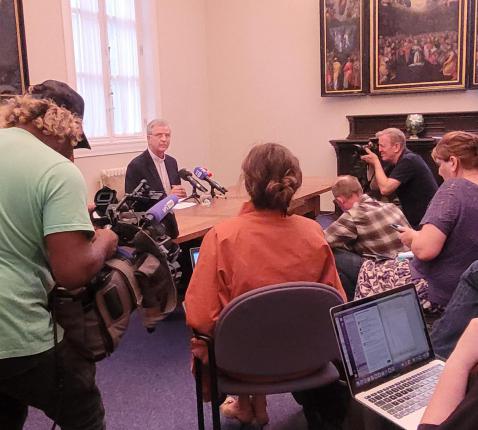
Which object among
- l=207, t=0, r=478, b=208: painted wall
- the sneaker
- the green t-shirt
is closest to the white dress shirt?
the sneaker

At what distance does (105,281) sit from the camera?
56.6 inches

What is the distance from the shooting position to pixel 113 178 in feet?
20.0

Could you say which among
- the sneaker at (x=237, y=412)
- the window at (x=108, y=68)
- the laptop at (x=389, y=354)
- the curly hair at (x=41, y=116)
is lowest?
the sneaker at (x=237, y=412)

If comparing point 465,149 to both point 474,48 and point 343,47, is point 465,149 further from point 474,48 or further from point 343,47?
point 343,47

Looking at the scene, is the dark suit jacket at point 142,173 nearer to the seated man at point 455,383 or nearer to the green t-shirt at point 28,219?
the green t-shirt at point 28,219

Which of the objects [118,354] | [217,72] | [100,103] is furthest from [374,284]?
[217,72]

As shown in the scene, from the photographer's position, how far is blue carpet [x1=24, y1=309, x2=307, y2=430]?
7.92ft

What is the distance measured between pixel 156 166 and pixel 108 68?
2196 millimetres

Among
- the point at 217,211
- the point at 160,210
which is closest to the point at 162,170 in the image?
the point at 217,211

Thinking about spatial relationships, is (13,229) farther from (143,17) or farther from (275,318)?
(143,17)

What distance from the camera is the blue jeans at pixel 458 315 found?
1788mm

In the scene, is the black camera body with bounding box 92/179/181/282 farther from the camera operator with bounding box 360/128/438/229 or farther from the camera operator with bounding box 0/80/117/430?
the camera operator with bounding box 360/128/438/229

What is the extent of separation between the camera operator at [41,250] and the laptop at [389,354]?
669 mm

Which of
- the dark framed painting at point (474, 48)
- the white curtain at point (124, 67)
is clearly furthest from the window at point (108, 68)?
the dark framed painting at point (474, 48)
